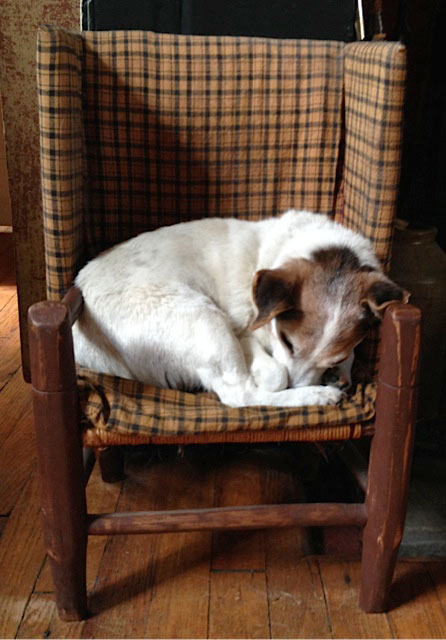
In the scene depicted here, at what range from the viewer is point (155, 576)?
6.23 ft

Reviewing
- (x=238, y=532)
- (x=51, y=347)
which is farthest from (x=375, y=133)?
(x=238, y=532)

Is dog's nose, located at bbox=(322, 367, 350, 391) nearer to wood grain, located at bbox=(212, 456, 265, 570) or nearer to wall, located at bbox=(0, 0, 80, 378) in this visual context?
wood grain, located at bbox=(212, 456, 265, 570)

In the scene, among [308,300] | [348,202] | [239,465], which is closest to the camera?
[308,300]

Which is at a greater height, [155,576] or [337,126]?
[337,126]

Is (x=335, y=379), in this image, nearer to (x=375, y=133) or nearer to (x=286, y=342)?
(x=286, y=342)

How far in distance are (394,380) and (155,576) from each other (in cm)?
89

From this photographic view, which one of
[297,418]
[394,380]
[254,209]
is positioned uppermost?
[254,209]

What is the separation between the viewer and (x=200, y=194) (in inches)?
82.9

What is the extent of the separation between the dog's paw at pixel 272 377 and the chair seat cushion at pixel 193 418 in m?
0.09

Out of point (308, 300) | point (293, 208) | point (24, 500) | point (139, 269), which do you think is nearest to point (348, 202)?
point (293, 208)

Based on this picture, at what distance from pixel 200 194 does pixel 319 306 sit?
63 cm

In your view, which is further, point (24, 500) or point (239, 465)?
point (239, 465)

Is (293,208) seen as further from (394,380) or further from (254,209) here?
(394,380)

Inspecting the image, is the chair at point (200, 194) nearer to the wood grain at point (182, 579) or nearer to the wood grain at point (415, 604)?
the wood grain at point (415, 604)
